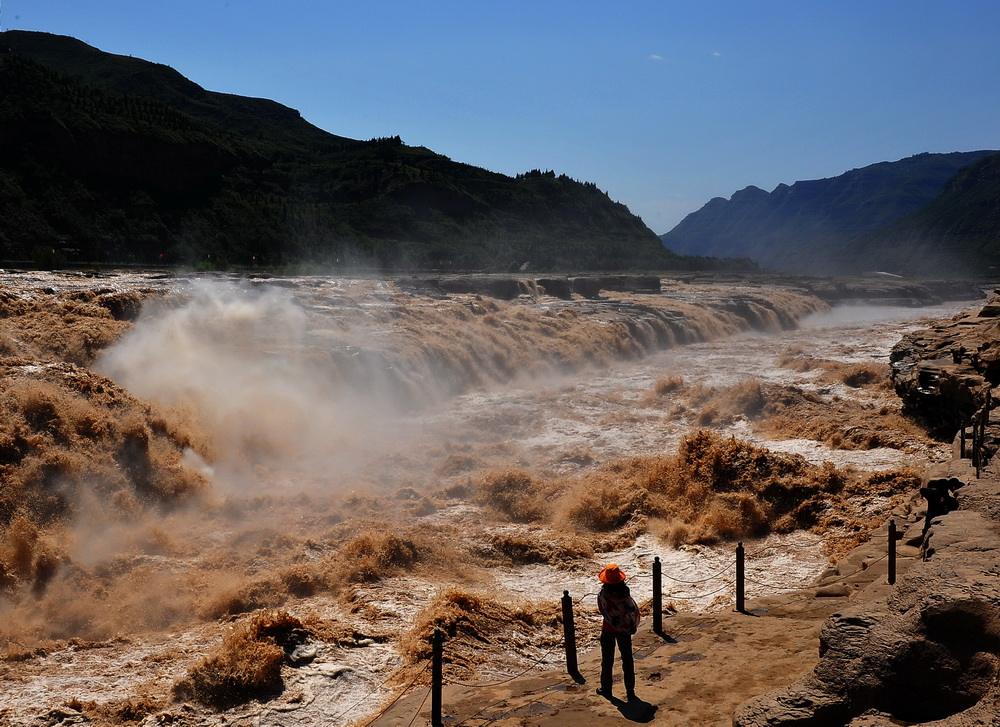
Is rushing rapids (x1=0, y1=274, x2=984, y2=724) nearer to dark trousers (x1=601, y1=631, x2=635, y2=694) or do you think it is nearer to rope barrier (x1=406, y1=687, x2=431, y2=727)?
rope barrier (x1=406, y1=687, x2=431, y2=727)

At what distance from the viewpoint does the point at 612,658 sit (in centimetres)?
704

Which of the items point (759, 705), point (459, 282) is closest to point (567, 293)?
point (459, 282)

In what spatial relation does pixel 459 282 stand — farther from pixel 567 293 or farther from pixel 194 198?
pixel 194 198

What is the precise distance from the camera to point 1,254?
35688 millimetres

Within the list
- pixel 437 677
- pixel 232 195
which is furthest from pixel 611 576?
pixel 232 195

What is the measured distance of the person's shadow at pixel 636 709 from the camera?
6391 millimetres

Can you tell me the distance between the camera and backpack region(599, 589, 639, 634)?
6.75m

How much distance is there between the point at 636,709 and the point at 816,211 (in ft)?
558

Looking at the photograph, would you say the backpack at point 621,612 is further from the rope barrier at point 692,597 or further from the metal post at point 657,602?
the rope barrier at point 692,597

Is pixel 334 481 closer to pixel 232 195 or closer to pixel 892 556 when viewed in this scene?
pixel 892 556

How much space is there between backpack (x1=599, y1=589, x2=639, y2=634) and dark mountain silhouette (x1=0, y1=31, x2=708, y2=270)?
30492mm

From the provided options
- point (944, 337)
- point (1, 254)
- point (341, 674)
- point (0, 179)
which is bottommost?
point (341, 674)

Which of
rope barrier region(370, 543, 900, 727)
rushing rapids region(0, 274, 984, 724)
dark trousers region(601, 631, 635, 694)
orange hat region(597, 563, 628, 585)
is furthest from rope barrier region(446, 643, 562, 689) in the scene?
orange hat region(597, 563, 628, 585)

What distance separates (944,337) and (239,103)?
330 ft
